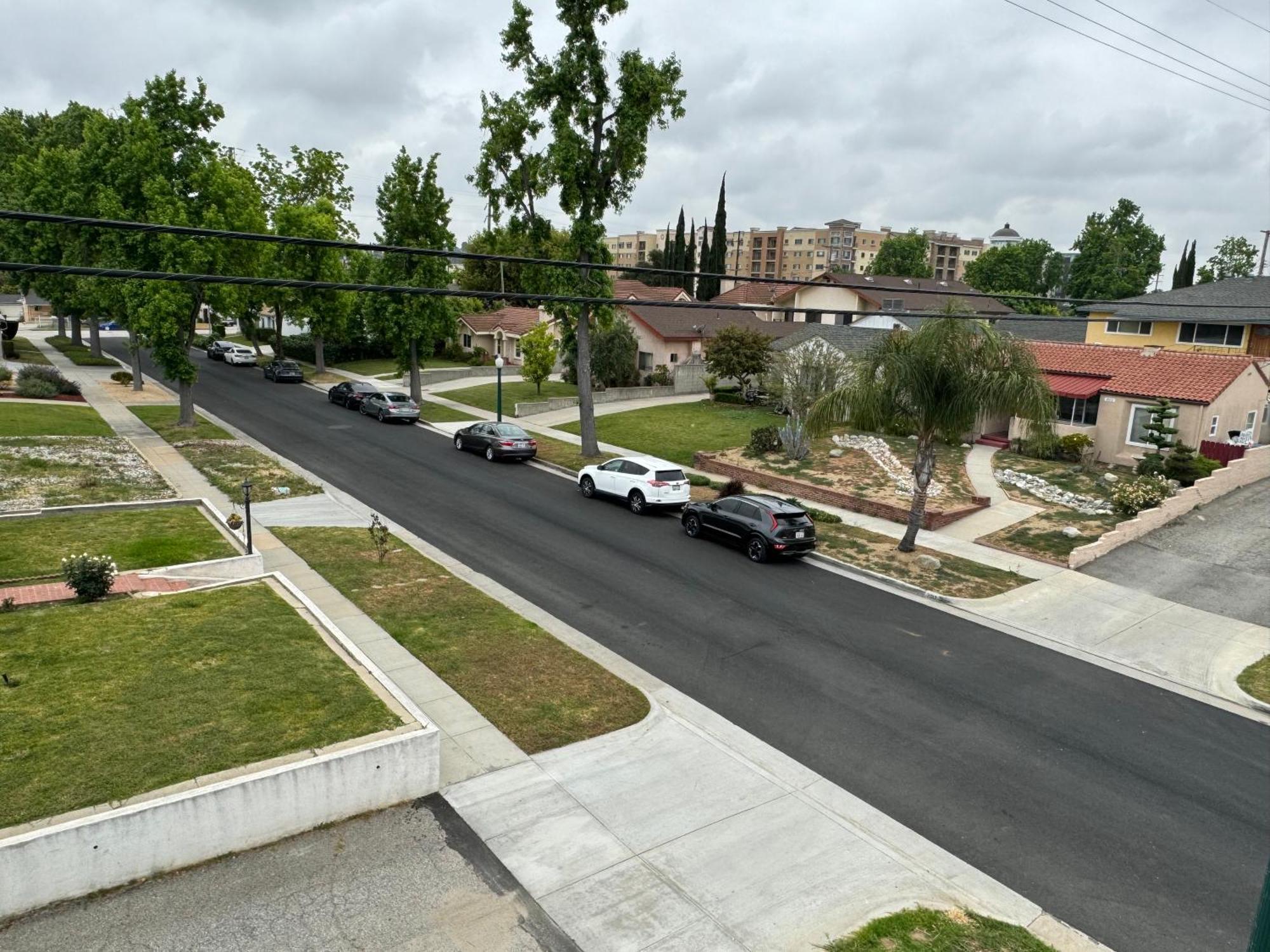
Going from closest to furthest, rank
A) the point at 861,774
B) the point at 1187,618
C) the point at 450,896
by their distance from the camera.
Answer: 1. the point at 450,896
2. the point at 861,774
3. the point at 1187,618

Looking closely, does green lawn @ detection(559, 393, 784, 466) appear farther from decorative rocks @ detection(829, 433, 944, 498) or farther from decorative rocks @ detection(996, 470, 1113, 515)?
decorative rocks @ detection(996, 470, 1113, 515)

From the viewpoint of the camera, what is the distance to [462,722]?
35.6ft

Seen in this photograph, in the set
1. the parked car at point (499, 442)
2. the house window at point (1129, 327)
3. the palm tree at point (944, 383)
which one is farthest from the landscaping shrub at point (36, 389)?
the house window at point (1129, 327)

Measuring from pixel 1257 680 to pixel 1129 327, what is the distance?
1263 inches

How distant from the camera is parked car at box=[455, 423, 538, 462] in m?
29.0

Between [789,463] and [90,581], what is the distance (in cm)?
2111

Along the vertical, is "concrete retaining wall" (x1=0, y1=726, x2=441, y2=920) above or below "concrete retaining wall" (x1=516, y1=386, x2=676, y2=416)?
below

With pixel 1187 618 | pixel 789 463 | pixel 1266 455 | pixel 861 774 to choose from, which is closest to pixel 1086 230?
pixel 1266 455

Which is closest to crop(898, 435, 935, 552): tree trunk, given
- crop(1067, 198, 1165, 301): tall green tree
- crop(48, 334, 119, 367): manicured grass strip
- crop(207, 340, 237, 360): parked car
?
crop(48, 334, 119, 367): manicured grass strip

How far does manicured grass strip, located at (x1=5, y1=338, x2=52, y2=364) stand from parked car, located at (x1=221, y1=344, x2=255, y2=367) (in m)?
9.74

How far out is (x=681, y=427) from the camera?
115 ft

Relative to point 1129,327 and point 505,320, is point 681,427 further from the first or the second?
point 505,320

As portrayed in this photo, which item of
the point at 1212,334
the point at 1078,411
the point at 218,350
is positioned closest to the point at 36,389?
the point at 218,350

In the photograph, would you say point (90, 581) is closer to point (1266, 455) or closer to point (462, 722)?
point (462, 722)
